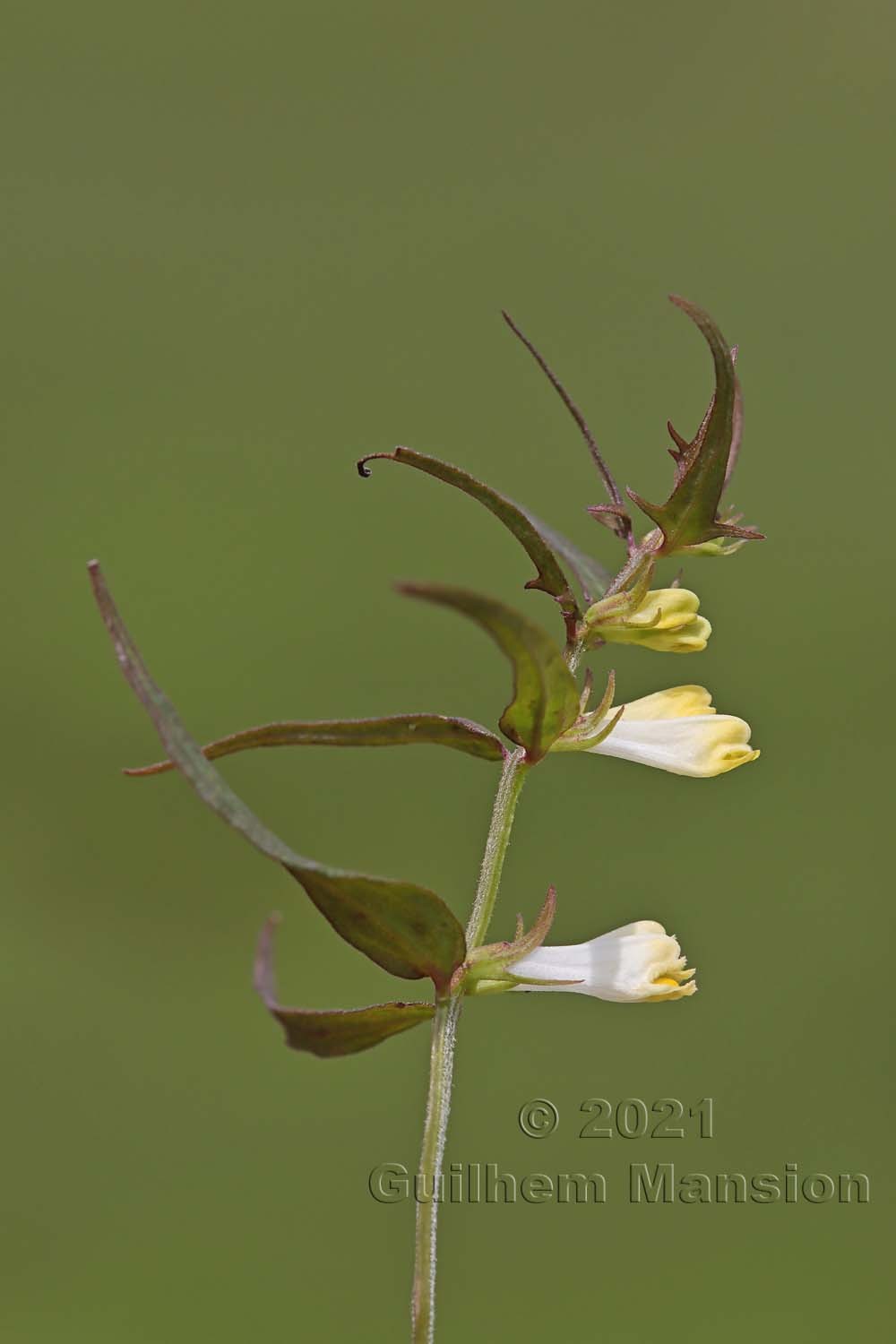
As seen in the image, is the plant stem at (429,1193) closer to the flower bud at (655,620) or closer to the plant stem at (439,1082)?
the plant stem at (439,1082)

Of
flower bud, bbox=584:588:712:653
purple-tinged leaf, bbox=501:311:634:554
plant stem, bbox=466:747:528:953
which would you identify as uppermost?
purple-tinged leaf, bbox=501:311:634:554

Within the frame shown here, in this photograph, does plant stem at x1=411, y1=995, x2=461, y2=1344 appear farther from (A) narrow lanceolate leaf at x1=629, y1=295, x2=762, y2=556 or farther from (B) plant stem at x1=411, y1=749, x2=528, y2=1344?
(A) narrow lanceolate leaf at x1=629, y1=295, x2=762, y2=556

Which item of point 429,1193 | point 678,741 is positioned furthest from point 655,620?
point 429,1193

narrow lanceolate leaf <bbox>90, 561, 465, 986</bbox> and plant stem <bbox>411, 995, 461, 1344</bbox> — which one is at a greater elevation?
narrow lanceolate leaf <bbox>90, 561, 465, 986</bbox>

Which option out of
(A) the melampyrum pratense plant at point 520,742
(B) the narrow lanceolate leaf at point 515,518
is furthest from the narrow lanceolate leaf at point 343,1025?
(B) the narrow lanceolate leaf at point 515,518

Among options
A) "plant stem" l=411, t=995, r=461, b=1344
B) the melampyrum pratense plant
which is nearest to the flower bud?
the melampyrum pratense plant
